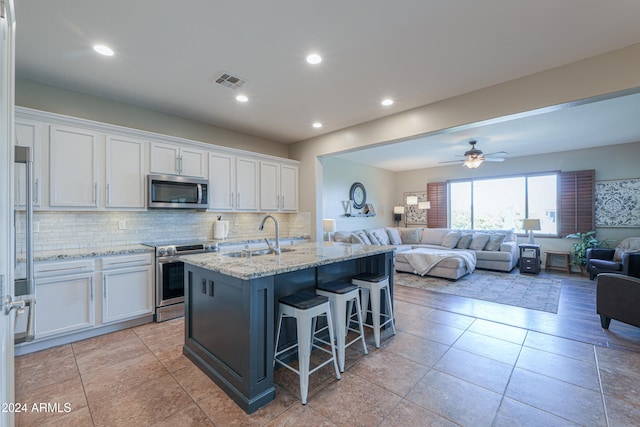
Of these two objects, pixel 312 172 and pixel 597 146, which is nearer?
pixel 312 172

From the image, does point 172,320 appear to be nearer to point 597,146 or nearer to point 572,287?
point 572,287

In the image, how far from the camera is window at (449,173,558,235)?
664 cm

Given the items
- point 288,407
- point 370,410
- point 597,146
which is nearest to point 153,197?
point 288,407

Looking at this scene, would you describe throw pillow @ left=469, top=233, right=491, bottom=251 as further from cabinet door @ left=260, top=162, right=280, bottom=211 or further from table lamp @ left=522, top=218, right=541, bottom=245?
cabinet door @ left=260, top=162, right=280, bottom=211

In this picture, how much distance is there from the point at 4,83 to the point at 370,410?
97.8 inches

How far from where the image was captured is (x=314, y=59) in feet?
8.65

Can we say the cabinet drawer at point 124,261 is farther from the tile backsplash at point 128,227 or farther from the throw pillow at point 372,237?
the throw pillow at point 372,237

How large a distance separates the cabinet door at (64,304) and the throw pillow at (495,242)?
7.33 m

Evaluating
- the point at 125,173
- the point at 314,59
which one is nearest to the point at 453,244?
the point at 314,59

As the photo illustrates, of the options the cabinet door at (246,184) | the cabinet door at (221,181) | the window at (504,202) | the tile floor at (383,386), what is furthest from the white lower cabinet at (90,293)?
the window at (504,202)

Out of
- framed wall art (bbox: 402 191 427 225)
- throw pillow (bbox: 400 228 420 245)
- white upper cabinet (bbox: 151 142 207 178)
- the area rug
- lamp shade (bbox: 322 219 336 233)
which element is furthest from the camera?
framed wall art (bbox: 402 191 427 225)

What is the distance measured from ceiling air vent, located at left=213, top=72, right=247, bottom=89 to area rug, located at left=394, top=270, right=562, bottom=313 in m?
4.24

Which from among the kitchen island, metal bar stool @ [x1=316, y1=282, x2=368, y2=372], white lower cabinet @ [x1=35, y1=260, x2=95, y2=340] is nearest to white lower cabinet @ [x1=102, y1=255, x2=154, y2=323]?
white lower cabinet @ [x1=35, y1=260, x2=95, y2=340]

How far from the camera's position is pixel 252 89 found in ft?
10.6
